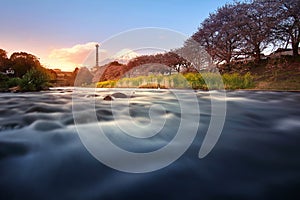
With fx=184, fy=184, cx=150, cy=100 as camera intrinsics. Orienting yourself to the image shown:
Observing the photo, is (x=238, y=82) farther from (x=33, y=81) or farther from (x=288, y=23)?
(x=33, y=81)

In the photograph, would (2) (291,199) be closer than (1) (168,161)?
Yes

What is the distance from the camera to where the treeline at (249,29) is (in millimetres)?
12859

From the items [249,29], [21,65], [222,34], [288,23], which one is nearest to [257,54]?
[249,29]

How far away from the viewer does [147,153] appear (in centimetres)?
183

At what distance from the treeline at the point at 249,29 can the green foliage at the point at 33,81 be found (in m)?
14.0

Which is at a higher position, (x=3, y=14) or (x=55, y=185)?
(x=3, y=14)

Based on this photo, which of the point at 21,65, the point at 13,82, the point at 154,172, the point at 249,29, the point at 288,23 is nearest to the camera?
the point at 154,172

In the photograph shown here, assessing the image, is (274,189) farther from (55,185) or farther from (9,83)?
(9,83)

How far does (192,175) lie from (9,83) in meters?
14.5

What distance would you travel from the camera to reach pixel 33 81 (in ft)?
39.5

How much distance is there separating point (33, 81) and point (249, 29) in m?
16.2

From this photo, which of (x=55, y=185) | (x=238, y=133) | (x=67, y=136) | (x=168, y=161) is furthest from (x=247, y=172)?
(x=67, y=136)

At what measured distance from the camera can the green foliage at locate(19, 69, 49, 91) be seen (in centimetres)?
1141

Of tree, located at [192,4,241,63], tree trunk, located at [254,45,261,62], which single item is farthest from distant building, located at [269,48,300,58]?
tree, located at [192,4,241,63]
